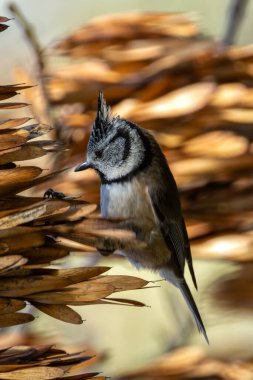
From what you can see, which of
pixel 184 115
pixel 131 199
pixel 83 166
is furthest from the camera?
pixel 131 199

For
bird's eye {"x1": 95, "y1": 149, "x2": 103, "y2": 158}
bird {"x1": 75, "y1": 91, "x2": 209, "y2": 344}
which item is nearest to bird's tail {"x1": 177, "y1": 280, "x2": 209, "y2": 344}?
bird {"x1": 75, "y1": 91, "x2": 209, "y2": 344}

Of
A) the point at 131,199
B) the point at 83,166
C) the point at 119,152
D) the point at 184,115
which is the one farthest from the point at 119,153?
the point at 184,115

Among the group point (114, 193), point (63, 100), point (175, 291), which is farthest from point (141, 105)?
point (175, 291)

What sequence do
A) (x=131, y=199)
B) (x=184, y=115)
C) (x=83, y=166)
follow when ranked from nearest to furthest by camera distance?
(x=184, y=115)
(x=83, y=166)
(x=131, y=199)

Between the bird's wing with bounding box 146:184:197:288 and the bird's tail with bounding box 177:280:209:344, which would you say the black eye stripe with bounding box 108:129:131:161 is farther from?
the bird's tail with bounding box 177:280:209:344

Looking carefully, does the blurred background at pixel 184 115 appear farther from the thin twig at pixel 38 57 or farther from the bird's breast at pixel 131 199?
the bird's breast at pixel 131 199

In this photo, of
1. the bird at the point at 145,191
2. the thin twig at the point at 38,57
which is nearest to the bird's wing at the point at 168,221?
the bird at the point at 145,191

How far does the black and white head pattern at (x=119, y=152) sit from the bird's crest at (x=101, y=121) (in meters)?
0.01

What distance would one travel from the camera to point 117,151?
1.29 metres

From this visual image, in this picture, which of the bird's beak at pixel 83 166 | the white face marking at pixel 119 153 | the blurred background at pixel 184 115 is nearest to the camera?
the blurred background at pixel 184 115

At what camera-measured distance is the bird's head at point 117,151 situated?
3.78ft

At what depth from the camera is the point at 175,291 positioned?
157 centimetres

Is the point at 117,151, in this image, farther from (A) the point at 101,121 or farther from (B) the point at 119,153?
(A) the point at 101,121

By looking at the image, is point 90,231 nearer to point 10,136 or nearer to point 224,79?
point 10,136
